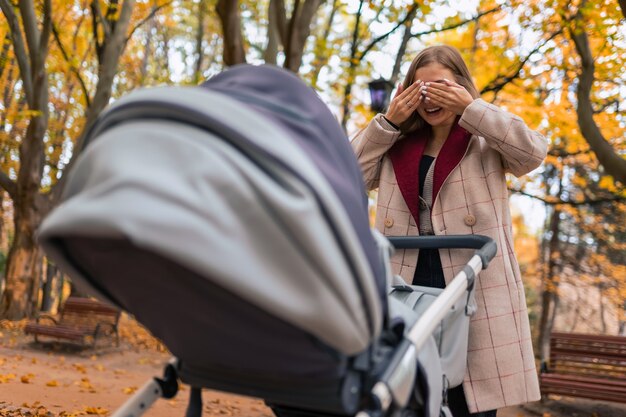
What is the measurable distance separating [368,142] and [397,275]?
2.00 feet

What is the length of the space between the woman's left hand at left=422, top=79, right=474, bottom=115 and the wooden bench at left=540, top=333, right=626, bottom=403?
5.35 m

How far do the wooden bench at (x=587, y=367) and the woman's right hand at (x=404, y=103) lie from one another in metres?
5.34

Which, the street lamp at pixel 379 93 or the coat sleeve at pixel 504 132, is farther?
the street lamp at pixel 379 93

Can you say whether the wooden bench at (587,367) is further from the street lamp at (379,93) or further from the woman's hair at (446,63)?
the woman's hair at (446,63)

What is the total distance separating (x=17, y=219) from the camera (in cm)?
1209

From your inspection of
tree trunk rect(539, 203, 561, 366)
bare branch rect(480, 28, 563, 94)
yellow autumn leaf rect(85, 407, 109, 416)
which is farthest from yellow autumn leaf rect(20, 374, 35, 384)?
tree trunk rect(539, 203, 561, 366)

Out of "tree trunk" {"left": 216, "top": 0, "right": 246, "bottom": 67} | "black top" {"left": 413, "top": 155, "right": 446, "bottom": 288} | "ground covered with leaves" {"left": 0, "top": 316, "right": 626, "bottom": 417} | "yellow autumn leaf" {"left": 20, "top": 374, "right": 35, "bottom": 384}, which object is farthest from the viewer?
"tree trunk" {"left": 216, "top": 0, "right": 246, "bottom": 67}

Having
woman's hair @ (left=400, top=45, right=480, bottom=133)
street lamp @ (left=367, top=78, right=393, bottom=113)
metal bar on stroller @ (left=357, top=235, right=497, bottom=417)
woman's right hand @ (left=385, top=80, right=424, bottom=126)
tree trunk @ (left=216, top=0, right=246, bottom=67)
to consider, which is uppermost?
tree trunk @ (left=216, top=0, right=246, bottom=67)

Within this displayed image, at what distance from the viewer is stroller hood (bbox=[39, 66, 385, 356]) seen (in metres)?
1.24

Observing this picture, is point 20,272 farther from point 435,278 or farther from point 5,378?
point 435,278

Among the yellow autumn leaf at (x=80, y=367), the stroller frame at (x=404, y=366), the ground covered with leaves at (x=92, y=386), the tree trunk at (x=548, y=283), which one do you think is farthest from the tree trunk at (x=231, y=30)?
the tree trunk at (x=548, y=283)

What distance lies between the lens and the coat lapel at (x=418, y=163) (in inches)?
104

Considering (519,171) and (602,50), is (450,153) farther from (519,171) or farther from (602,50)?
(602,50)

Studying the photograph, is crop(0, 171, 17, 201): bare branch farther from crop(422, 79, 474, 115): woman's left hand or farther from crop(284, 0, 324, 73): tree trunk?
crop(422, 79, 474, 115): woman's left hand
